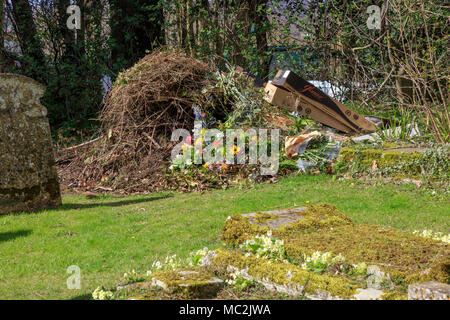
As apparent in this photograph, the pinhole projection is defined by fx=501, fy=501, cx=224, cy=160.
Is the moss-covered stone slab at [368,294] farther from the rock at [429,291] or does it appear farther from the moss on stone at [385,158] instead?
the moss on stone at [385,158]

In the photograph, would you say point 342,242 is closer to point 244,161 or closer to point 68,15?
point 244,161

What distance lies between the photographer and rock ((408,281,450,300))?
88.6 inches

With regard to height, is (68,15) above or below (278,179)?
above

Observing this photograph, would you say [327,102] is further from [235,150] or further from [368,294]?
[368,294]

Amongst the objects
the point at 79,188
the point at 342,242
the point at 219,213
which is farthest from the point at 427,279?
the point at 79,188

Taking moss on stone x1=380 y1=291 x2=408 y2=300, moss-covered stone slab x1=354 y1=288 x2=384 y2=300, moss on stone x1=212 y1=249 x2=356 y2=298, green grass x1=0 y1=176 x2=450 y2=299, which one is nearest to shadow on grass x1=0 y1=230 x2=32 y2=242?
green grass x1=0 y1=176 x2=450 y2=299

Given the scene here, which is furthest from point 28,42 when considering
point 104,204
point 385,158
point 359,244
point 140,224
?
point 359,244

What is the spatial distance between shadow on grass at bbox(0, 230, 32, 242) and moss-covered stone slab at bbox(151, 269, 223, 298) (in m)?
3.43

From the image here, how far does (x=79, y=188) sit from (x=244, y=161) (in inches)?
120

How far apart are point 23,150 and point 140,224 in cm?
202

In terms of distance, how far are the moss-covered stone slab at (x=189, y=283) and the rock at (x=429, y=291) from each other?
1.04 m

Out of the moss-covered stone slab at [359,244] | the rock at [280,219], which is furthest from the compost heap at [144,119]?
the moss-covered stone slab at [359,244]

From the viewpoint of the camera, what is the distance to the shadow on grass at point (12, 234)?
18.7 feet

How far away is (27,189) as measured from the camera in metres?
6.87
